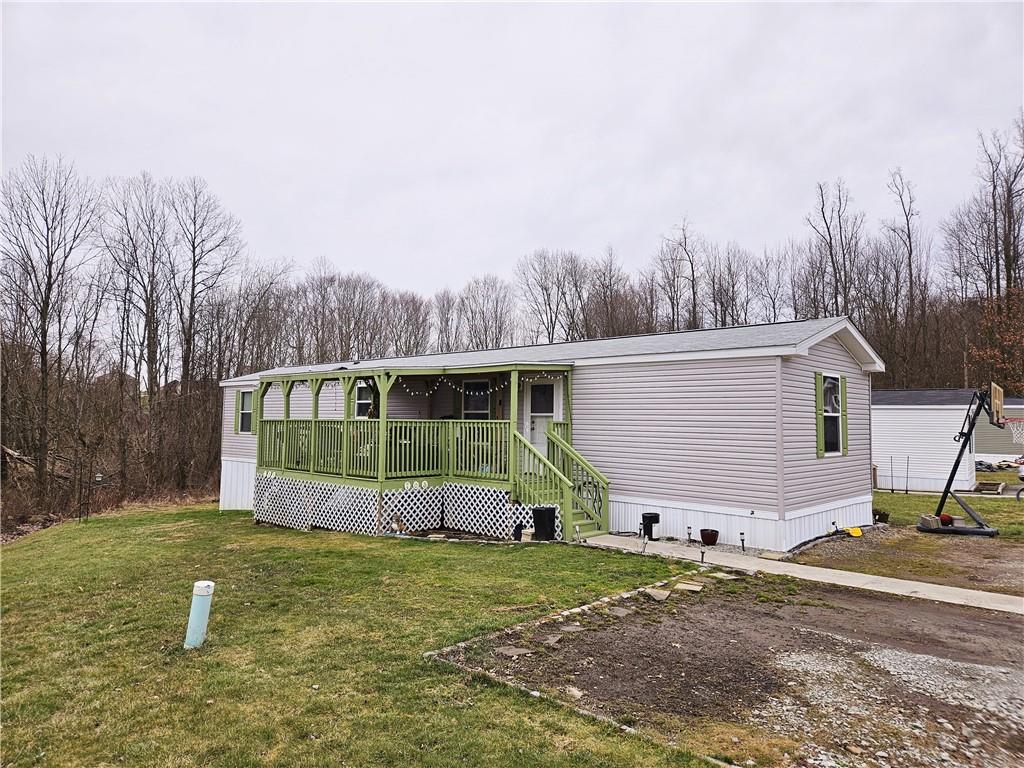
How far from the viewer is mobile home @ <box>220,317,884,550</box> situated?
9.54 m

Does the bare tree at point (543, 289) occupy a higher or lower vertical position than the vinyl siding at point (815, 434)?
higher

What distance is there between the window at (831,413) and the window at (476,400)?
261 inches

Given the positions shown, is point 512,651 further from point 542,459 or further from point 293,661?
point 542,459

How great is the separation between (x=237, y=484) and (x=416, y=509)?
32.4ft

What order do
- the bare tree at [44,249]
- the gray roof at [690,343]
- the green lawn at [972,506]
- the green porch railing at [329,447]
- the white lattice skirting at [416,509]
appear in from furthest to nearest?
1. the bare tree at [44,249]
2. the green lawn at [972,506]
3. the green porch railing at [329,447]
4. the white lattice skirting at [416,509]
5. the gray roof at [690,343]

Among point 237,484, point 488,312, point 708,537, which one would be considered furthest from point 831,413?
point 488,312

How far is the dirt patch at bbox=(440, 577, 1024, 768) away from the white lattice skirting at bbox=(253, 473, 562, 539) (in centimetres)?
446

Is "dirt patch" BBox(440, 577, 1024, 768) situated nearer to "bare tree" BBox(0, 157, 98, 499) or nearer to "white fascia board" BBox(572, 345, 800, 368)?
"white fascia board" BBox(572, 345, 800, 368)

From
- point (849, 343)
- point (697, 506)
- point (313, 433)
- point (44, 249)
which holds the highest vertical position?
point (44, 249)

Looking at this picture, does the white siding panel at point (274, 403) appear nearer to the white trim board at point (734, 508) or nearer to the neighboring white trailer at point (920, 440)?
the white trim board at point (734, 508)

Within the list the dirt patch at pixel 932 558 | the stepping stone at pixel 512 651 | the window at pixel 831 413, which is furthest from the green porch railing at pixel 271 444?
the window at pixel 831 413

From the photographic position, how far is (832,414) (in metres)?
11.1

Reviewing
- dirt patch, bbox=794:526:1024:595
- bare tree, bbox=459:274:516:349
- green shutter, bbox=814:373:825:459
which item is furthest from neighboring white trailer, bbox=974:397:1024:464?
bare tree, bbox=459:274:516:349

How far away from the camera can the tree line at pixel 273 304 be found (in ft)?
66.0
